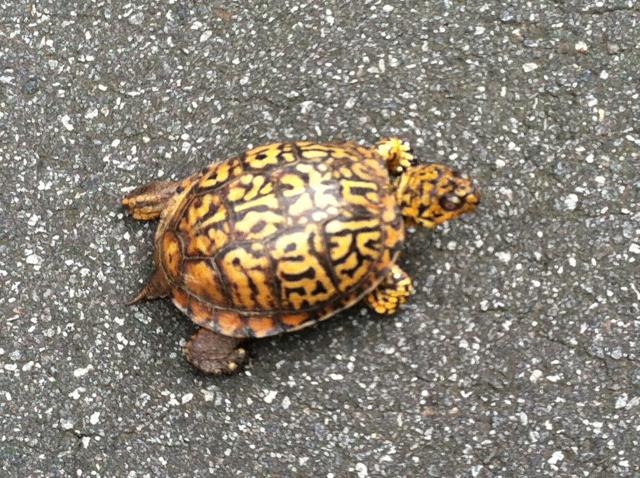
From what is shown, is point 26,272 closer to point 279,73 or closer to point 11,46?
point 11,46

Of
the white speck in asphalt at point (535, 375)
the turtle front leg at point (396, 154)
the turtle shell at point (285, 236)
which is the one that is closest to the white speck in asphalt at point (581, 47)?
the turtle front leg at point (396, 154)

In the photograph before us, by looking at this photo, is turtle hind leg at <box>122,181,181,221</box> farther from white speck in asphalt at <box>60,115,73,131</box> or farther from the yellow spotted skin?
white speck in asphalt at <box>60,115,73,131</box>

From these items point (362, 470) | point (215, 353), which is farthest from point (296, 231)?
point (362, 470)

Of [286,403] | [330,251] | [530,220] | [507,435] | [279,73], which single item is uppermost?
[279,73]

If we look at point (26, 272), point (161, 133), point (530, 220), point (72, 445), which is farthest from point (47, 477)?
point (530, 220)

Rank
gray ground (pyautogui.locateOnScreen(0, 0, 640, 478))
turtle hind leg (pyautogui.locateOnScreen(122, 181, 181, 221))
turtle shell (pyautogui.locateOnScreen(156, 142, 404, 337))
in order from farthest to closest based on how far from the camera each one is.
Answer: turtle hind leg (pyautogui.locateOnScreen(122, 181, 181, 221)), gray ground (pyautogui.locateOnScreen(0, 0, 640, 478)), turtle shell (pyautogui.locateOnScreen(156, 142, 404, 337))

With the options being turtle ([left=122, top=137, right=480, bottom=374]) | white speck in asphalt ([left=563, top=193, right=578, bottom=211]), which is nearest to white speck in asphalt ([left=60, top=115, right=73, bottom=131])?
turtle ([left=122, top=137, right=480, bottom=374])

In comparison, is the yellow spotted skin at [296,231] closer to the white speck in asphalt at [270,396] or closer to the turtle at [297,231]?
the turtle at [297,231]
